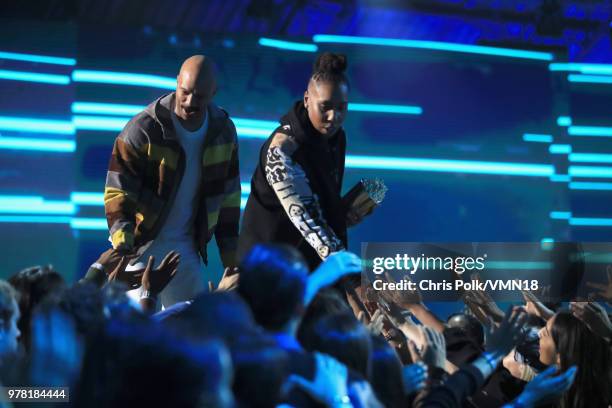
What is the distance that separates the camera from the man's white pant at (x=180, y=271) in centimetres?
355

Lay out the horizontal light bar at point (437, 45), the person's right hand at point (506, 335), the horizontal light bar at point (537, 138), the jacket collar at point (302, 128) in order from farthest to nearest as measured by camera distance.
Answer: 1. the horizontal light bar at point (537, 138)
2. the horizontal light bar at point (437, 45)
3. the jacket collar at point (302, 128)
4. the person's right hand at point (506, 335)

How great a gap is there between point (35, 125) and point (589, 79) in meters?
4.16

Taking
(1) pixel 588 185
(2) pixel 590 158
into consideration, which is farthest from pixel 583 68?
(1) pixel 588 185

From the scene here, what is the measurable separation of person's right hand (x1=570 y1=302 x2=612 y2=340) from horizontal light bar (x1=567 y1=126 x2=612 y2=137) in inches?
152

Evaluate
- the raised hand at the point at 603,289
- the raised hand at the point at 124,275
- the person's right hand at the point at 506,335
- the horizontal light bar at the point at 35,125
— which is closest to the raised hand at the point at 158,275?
the raised hand at the point at 124,275

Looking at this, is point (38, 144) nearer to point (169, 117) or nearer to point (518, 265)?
point (169, 117)

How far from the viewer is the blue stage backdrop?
6238 mm

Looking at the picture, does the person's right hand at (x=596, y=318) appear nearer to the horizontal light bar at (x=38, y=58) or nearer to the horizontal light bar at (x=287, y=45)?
the horizontal light bar at (x=287, y=45)

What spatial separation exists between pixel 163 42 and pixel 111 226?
3.36m

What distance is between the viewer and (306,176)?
350 cm

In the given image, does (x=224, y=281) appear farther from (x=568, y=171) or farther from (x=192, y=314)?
(x=568, y=171)

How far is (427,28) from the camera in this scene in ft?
23.6

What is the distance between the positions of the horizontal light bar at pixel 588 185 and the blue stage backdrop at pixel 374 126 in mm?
11

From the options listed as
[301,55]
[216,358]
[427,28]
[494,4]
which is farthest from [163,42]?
[216,358]
